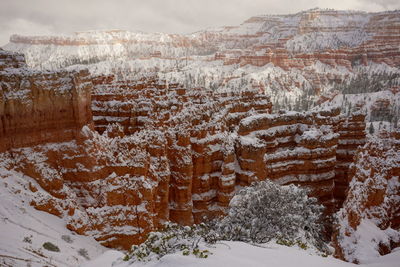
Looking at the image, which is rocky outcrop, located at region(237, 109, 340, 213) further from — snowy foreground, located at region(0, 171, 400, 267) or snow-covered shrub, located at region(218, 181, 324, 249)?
snowy foreground, located at region(0, 171, 400, 267)

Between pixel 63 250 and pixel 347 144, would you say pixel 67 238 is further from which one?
pixel 347 144

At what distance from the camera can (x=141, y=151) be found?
1964cm

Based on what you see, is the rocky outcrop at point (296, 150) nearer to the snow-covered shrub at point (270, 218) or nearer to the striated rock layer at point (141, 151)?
the striated rock layer at point (141, 151)

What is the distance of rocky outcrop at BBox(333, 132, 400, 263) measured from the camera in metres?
16.6

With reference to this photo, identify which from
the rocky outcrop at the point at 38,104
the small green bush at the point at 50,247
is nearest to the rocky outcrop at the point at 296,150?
the rocky outcrop at the point at 38,104

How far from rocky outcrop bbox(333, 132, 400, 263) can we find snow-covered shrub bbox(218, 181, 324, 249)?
9.63 feet

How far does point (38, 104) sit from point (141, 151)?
6494 millimetres

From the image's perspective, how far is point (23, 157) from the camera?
15633mm

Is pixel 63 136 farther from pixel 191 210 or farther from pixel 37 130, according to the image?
pixel 191 210

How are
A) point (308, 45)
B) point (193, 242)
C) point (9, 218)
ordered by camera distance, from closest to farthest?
point (193, 242), point (9, 218), point (308, 45)

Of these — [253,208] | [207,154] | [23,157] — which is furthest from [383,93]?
[23,157]

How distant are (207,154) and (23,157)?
13.6 m

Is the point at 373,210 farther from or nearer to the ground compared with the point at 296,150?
nearer to the ground

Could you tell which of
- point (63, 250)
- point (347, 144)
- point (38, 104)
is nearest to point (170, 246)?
point (63, 250)
